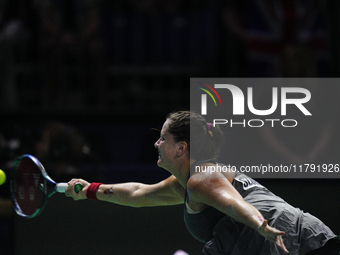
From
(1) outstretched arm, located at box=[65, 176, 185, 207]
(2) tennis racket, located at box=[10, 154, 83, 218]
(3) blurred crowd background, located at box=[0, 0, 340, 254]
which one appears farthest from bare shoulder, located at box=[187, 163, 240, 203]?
(3) blurred crowd background, located at box=[0, 0, 340, 254]

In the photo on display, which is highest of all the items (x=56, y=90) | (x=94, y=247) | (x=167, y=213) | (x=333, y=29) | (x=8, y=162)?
(x=333, y=29)

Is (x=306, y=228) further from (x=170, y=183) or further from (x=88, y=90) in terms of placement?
(x=88, y=90)

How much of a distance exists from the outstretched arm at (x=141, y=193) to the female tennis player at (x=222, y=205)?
0.24 metres

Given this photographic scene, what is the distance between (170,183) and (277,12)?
3.67 m

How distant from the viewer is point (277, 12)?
18.8 feet

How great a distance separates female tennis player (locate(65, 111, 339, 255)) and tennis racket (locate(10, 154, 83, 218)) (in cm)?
91

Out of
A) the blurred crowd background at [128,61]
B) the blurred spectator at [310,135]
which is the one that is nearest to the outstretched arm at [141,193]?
the blurred crowd background at [128,61]

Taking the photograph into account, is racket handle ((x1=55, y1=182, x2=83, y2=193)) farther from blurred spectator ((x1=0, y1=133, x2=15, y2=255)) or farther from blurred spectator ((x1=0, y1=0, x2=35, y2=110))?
blurred spectator ((x1=0, y1=0, x2=35, y2=110))

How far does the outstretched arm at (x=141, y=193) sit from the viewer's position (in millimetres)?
2736

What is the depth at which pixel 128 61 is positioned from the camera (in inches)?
253

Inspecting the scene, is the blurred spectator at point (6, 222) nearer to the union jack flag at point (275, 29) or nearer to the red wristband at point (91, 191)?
the red wristband at point (91, 191)

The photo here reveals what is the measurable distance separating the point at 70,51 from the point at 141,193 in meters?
3.46

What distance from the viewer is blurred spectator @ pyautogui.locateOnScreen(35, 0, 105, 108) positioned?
561 centimetres

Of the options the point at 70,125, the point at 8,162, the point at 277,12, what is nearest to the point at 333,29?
the point at 277,12
